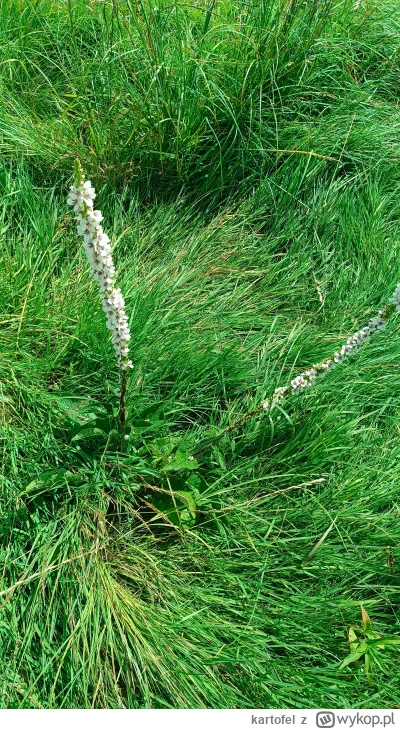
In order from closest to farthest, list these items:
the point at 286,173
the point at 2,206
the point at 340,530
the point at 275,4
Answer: the point at 340,530 → the point at 2,206 → the point at 286,173 → the point at 275,4

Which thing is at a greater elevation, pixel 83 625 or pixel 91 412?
pixel 91 412

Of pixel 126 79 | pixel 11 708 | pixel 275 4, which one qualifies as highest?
pixel 275 4

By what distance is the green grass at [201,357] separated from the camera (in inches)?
77.3

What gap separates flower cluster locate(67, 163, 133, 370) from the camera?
1616mm

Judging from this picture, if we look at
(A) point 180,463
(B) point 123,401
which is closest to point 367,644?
(A) point 180,463

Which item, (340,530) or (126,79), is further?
(126,79)

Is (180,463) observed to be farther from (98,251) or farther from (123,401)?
(98,251)

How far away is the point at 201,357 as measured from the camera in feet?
8.13

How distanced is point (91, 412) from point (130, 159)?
1303 mm

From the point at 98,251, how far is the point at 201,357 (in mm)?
856

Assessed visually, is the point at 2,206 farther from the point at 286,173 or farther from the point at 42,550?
the point at 42,550

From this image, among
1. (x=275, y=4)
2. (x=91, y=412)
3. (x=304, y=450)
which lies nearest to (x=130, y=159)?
(x=275, y=4)

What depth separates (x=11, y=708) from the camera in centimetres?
186

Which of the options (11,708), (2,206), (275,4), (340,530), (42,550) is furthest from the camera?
(275,4)
